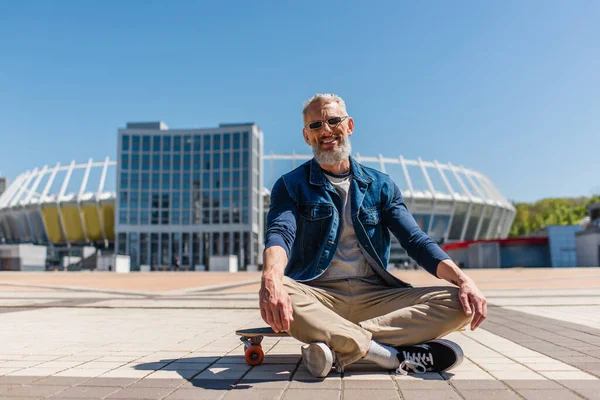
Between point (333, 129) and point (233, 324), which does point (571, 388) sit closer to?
point (333, 129)

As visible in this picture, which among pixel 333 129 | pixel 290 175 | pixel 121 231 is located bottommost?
pixel 121 231

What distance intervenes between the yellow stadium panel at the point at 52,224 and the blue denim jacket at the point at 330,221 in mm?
62516

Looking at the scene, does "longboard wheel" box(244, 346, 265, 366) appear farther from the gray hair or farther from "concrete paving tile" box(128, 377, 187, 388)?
the gray hair

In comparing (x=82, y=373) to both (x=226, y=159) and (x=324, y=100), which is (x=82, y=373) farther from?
(x=226, y=159)

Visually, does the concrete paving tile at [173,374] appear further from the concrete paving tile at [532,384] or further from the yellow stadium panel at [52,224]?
the yellow stadium panel at [52,224]

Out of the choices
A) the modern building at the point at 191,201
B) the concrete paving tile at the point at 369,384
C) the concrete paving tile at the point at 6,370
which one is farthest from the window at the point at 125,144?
the concrete paving tile at the point at 369,384

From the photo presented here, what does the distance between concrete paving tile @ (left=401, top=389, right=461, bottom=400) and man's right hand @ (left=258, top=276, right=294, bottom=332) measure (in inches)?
24.3

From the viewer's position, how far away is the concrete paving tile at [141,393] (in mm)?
2225

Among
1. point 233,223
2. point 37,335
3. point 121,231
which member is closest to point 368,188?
point 37,335

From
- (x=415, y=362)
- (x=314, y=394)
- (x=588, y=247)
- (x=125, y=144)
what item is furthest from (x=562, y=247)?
(x=125, y=144)

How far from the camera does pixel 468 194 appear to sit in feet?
198

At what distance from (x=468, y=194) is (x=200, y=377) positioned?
6159 cm

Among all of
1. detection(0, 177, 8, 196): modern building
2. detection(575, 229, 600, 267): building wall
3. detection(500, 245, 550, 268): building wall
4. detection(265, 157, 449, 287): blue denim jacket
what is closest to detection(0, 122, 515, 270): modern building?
detection(500, 245, 550, 268): building wall

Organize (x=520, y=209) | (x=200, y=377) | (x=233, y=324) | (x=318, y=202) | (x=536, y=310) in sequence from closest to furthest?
1. (x=200, y=377)
2. (x=318, y=202)
3. (x=233, y=324)
4. (x=536, y=310)
5. (x=520, y=209)
